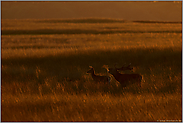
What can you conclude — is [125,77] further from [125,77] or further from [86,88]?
[86,88]

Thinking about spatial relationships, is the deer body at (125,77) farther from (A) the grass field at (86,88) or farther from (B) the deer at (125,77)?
(A) the grass field at (86,88)


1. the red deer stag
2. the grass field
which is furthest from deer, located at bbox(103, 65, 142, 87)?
the grass field

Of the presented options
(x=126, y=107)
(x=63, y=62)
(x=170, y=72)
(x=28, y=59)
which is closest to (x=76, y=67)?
(x=63, y=62)

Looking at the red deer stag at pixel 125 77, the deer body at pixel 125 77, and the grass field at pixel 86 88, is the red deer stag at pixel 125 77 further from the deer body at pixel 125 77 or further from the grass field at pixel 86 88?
the grass field at pixel 86 88

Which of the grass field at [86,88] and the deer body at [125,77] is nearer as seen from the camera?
the grass field at [86,88]

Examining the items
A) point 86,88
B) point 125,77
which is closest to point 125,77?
point 125,77

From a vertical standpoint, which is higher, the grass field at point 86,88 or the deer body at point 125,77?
the deer body at point 125,77

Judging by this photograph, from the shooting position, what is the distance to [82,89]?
5465 mm

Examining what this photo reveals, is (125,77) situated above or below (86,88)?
above

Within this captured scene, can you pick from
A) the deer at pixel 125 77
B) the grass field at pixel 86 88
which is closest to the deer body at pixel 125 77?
the deer at pixel 125 77

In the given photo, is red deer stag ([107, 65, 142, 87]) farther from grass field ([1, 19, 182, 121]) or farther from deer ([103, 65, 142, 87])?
grass field ([1, 19, 182, 121])

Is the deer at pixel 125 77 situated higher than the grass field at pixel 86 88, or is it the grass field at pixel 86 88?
the deer at pixel 125 77

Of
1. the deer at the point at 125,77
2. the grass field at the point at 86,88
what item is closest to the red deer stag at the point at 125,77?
the deer at the point at 125,77

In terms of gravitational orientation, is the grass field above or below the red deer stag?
below
